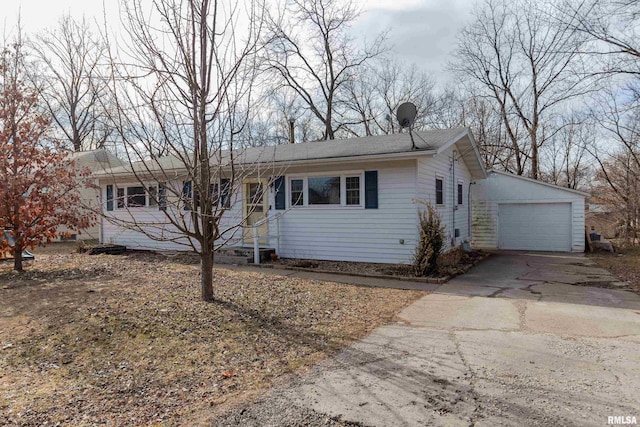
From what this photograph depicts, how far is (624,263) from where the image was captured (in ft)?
34.8

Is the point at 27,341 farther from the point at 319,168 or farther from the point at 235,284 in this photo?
the point at 319,168

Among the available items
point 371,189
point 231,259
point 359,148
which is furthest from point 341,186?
point 231,259

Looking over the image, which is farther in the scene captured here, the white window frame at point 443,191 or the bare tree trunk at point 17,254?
the white window frame at point 443,191

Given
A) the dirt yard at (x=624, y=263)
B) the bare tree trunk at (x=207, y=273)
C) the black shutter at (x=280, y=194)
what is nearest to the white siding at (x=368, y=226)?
the black shutter at (x=280, y=194)

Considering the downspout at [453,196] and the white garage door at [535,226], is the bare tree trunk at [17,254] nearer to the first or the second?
the downspout at [453,196]

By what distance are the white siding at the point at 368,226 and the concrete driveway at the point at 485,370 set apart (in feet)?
11.3

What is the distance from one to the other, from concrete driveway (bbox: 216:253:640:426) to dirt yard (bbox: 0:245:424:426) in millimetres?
454

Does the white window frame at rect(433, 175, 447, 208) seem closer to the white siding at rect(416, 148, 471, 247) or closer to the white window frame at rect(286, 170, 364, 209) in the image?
the white siding at rect(416, 148, 471, 247)

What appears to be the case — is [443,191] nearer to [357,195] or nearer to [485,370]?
[357,195]

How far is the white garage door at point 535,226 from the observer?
13.5m

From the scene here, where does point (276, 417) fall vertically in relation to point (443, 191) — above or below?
below

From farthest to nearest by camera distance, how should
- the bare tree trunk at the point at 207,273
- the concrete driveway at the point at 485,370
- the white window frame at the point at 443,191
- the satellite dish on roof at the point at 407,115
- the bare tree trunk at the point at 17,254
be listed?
the white window frame at the point at 443,191 → the satellite dish on roof at the point at 407,115 → the bare tree trunk at the point at 17,254 → the bare tree trunk at the point at 207,273 → the concrete driveway at the point at 485,370

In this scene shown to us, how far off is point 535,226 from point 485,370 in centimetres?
1216

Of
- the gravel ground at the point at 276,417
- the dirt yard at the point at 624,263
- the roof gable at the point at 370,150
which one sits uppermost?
the roof gable at the point at 370,150
